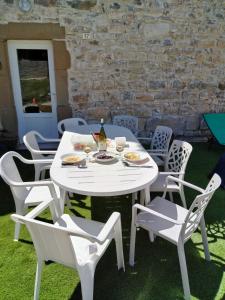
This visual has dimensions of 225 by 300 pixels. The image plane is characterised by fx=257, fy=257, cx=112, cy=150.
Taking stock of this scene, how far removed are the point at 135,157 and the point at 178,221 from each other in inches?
34.1

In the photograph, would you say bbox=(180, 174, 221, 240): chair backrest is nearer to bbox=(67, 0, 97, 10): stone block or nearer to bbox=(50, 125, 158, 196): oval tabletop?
bbox=(50, 125, 158, 196): oval tabletop

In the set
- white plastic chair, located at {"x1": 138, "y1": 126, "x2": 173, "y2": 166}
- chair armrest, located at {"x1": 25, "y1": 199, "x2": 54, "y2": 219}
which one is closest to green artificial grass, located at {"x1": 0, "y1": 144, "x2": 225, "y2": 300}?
chair armrest, located at {"x1": 25, "y1": 199, "x2": 54, "y2": 219}

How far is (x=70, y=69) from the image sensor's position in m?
4.58

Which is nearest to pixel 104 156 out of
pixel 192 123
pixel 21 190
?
pixel 21 190

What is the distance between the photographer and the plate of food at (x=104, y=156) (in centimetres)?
249

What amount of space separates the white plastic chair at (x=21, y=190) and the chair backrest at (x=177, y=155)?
1354mm

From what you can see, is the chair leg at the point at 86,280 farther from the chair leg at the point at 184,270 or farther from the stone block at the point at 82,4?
the stone block at the point at 82,4

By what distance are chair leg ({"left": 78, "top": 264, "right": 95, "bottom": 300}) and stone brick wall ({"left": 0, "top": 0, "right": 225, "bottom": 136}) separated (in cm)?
357

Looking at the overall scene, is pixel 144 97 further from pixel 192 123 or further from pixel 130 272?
pixel 130 272

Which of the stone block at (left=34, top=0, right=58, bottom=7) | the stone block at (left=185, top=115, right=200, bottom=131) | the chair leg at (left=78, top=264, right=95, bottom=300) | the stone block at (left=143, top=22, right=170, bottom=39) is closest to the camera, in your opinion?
the chair leg at (left=78, top=264, right=95, bottom=300)

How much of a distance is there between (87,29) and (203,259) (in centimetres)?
391

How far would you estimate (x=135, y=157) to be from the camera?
2559mm

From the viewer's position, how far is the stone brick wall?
436cm

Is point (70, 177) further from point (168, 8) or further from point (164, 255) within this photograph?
point (168, 8)
